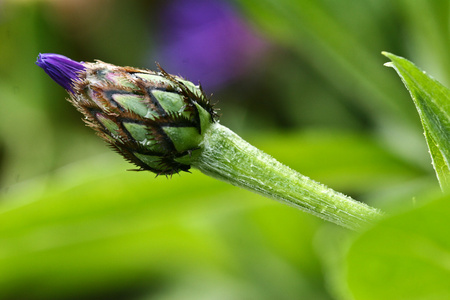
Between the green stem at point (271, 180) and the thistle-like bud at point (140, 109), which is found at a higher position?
the thistle-like bud at point (140, 109)

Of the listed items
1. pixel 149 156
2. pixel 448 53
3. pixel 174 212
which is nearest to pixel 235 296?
pixel 174 212

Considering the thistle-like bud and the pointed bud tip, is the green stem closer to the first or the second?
the thistle-like bud

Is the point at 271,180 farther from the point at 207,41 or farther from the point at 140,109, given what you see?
the point at 207,41

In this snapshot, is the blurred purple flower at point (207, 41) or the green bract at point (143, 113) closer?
the green bract at point (143, 113)

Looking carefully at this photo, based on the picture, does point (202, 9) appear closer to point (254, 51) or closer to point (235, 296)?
point (254, 51)

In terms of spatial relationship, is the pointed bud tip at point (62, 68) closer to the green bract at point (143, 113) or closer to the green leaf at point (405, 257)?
the green bract at point (143, 113)

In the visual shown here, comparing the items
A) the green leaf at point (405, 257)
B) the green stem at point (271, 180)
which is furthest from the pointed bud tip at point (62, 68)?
the green leaf at point (405, 257)

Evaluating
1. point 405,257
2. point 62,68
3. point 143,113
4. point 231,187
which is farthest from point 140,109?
point 231,187
